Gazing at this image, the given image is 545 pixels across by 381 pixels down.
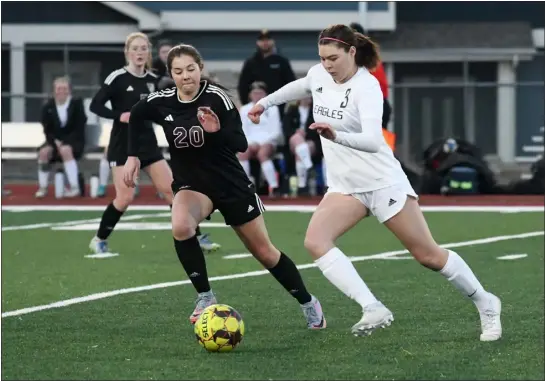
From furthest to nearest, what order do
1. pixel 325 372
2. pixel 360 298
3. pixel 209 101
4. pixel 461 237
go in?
pixel 461 237
pixel 209 101
pixel 360 298
pixel 325 372

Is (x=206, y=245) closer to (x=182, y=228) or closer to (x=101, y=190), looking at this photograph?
(x=182, y=228)

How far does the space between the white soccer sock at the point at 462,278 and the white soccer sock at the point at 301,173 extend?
11.7 m

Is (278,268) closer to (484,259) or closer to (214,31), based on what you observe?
(484,259)

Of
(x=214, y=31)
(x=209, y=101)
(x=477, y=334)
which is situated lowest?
(x=477, y=334)

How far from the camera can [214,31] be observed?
29.7 meters

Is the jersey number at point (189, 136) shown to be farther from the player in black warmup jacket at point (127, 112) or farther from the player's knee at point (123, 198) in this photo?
the player's knee at point (123, 198)

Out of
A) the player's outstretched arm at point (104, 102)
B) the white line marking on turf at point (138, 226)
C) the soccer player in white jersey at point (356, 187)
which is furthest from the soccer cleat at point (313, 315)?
the white line marking on turf at point (138, 226)

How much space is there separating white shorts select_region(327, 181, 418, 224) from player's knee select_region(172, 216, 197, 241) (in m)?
1.08

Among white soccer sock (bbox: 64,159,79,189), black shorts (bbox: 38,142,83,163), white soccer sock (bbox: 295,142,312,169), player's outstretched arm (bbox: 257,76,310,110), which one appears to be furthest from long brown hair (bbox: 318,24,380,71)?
black shorts (bbox: 38,142,83,163)

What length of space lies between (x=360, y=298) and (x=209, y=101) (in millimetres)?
1572

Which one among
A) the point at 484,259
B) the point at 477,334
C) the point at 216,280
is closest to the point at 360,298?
the point at 477,334

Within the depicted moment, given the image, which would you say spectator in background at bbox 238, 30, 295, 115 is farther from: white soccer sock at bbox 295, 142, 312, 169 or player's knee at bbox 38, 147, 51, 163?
player's knee at bbox 38, 147, 51, 163

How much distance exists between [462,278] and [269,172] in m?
11.5

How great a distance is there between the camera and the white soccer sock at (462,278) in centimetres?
816
